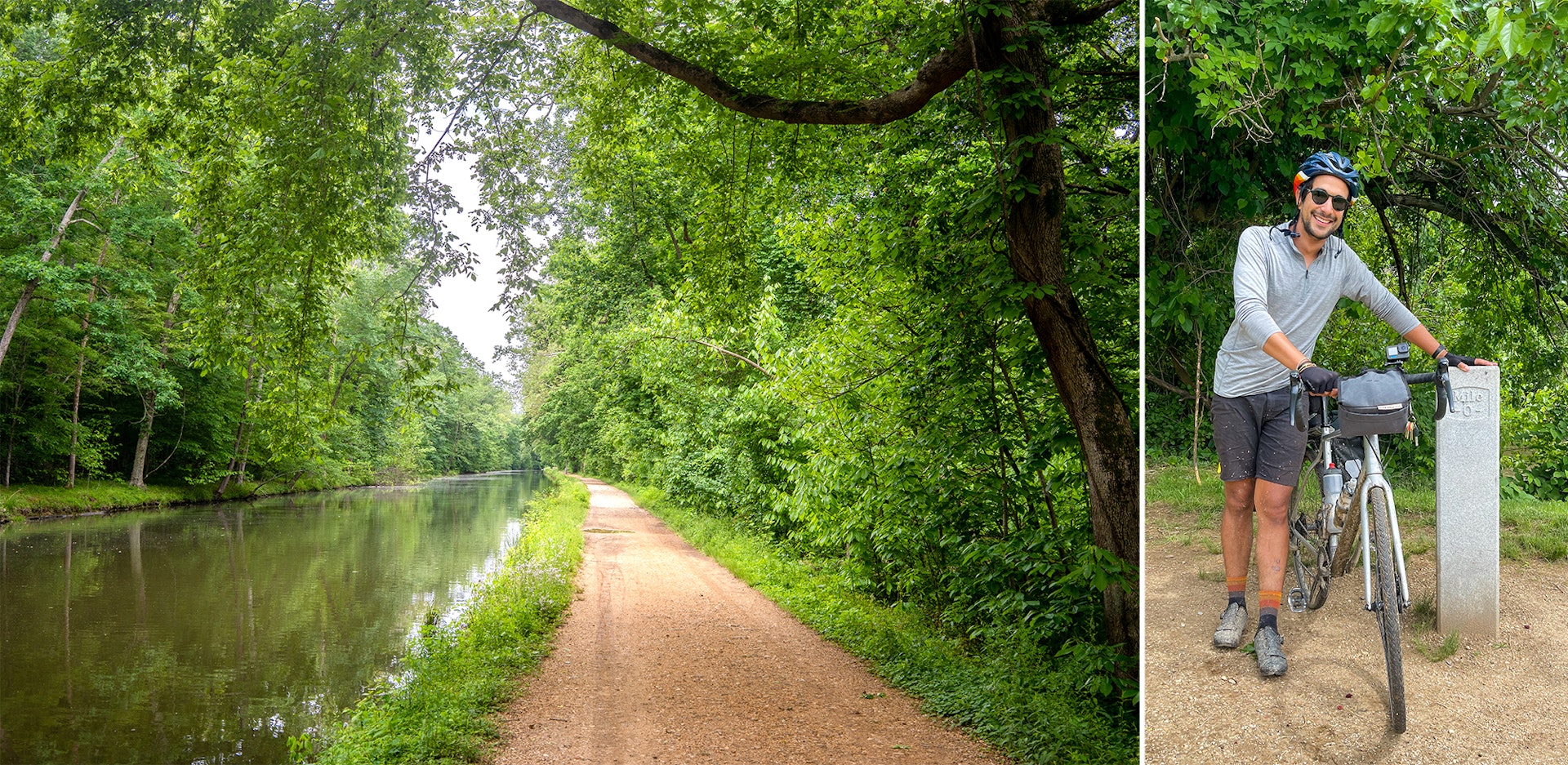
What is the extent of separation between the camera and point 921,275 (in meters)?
6.66

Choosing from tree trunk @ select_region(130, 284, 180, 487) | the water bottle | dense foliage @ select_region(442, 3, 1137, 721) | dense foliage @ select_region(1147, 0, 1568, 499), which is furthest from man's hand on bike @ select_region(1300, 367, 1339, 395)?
tree trunk @ select_region(130, 284, 180, 487)

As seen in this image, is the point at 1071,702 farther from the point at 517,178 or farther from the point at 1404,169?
the point at 517,178

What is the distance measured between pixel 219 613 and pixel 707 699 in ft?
30.1

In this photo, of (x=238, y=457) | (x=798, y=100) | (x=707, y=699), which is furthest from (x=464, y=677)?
(x=238, y=457)

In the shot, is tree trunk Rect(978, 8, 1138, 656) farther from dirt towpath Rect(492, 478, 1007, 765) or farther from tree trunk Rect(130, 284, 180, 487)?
tree trunk Rect(130, 284, 180, 487)

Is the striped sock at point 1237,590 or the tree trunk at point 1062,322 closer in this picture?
the striped sock at point 1237,590

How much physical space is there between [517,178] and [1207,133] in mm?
7991

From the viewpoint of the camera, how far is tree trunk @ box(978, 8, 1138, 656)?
5.19 m

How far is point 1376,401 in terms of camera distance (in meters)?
1.74

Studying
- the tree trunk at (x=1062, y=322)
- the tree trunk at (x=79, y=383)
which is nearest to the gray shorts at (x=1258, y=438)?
the tree trunk at (x=1062, y=322)

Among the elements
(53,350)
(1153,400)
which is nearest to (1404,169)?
(1153,400)

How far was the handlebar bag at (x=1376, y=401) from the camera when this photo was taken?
1.72m

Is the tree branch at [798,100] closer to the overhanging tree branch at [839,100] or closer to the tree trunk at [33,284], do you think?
the overhanging tree branch at [839,100]

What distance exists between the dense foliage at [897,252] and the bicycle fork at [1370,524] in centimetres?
294
